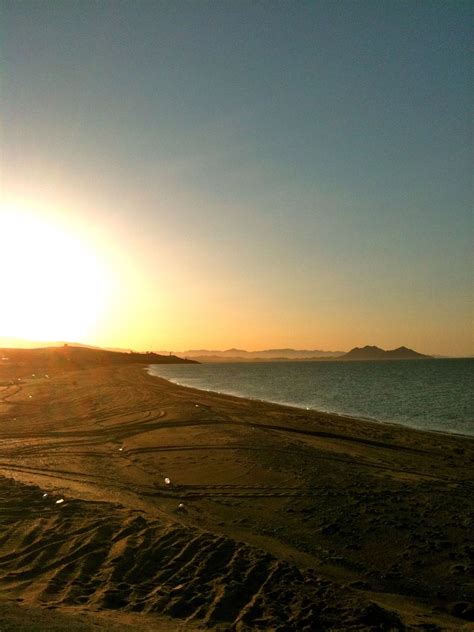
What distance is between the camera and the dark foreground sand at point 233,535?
6.01 m

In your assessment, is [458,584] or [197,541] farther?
[197,541]

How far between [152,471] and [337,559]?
7271 millimetres

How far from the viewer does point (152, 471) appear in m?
14.3

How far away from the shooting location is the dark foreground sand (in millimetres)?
6008

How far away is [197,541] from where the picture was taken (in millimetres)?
8234

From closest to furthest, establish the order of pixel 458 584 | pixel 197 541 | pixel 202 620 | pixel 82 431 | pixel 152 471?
pixel 202 620 → pixel 458 584 → pixel 197 541 → pixel 152 471 → pixel 82 431

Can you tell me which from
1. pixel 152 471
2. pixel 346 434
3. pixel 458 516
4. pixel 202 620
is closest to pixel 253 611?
pixel 202 620

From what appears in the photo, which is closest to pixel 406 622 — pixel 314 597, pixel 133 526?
A: pixel 314 597

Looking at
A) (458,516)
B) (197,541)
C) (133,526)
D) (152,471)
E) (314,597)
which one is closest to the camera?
(314,597)

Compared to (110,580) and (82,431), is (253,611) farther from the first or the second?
(82,431)

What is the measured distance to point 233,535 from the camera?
9055 mm

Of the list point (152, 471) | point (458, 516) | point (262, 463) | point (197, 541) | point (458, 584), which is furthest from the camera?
point (262, 463)

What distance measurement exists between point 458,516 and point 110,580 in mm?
7417

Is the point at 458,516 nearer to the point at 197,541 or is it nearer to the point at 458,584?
the point at 458,584
